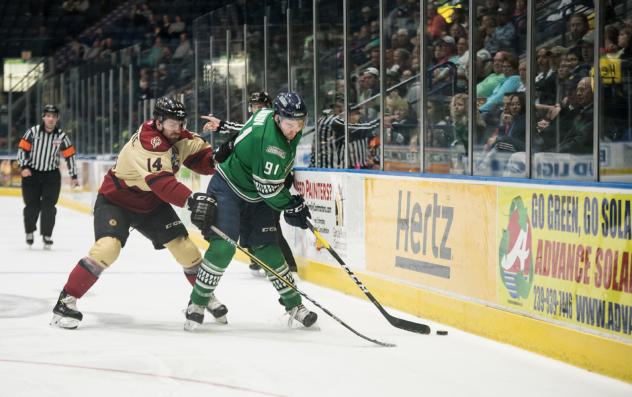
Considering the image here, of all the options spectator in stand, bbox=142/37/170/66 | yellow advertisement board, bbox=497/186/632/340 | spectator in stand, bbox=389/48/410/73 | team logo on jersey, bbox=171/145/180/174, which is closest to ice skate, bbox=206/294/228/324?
team logo on jersey, bbox=171/145/180/174

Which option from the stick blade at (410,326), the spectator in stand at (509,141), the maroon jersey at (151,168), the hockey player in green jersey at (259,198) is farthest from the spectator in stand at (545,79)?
the maroon jersey at (151,168)

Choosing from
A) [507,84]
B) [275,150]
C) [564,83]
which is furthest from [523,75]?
[275,150]

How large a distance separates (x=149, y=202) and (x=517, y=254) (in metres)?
2.10

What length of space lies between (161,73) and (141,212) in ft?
28.7

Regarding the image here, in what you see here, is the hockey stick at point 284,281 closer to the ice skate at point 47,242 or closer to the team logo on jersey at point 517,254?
the team logo on jersey at point 517,254

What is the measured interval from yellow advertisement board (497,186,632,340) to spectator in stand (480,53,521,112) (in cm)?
57

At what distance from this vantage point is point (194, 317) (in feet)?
19.2

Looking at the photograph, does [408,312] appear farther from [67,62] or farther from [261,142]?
[67,62]

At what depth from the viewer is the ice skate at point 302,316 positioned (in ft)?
19.7

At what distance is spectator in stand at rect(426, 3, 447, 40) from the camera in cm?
679

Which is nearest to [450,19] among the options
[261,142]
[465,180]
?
[465,180]

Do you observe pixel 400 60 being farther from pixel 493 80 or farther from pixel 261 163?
pixel 261 163

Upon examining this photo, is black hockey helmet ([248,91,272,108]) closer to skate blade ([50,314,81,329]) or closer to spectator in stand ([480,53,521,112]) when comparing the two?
spectator in stand ([480,53,521,112])

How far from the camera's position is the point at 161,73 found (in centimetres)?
1467
